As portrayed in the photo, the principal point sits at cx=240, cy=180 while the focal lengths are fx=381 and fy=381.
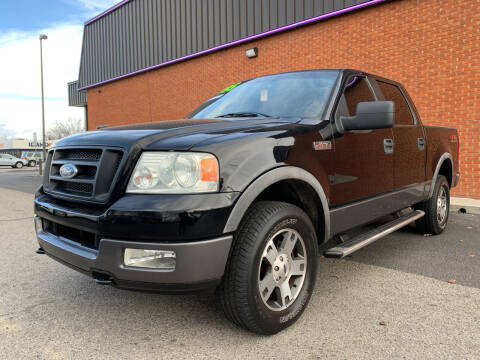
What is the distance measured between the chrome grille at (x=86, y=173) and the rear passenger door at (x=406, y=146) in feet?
8.86

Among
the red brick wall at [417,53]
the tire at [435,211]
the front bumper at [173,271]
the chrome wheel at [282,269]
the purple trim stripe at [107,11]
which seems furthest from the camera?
the purple trim stripe at [107,11]

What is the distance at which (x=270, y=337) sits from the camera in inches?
93.6

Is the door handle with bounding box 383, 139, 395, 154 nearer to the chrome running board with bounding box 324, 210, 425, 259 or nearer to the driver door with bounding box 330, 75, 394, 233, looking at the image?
the driver door with bounding box 330, 75, 394, 233

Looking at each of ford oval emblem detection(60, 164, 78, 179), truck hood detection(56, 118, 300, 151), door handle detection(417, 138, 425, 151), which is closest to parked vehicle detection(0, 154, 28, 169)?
truck hood detection(56, 118, 300, 151)

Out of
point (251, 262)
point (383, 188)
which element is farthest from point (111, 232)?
point (383, 188)

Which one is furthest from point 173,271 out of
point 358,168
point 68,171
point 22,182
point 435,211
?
point 22,182

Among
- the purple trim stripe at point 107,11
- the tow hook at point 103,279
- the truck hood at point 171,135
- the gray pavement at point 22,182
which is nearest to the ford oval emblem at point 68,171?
the truck hood at point 171,135

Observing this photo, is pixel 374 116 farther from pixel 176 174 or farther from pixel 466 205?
pixel 466 205

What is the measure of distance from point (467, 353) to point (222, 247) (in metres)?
1.52

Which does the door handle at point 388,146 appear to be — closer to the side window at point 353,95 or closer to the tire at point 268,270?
the side window at point 353,95

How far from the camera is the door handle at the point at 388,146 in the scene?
3477 mm

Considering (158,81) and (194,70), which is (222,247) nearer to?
(194,70)

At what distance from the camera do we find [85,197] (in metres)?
2.26

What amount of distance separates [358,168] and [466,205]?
4.90 metres
